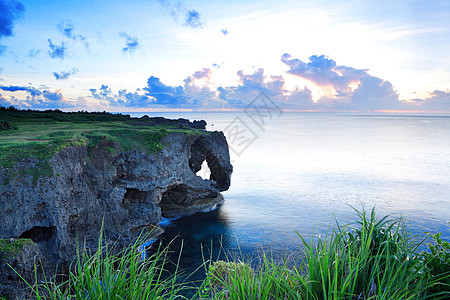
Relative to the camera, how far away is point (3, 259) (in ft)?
36.4

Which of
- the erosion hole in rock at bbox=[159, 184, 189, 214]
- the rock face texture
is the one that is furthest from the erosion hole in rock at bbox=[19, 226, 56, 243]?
the erosion hole in rock at bbox=[159, 184, 189, 214]

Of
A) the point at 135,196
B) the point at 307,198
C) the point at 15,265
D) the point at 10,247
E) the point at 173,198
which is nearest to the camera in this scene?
the point at 15,265

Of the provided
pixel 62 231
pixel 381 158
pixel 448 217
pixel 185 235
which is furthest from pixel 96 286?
pixel 381 158

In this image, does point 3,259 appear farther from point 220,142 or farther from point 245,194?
point 245,194

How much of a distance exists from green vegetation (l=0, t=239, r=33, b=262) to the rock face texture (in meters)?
3.09

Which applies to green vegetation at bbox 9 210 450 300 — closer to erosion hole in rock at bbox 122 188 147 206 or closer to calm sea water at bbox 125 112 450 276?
calm sea water at bbox 125 112 450 276

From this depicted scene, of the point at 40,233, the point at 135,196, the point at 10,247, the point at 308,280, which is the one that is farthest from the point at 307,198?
the point at 308,280

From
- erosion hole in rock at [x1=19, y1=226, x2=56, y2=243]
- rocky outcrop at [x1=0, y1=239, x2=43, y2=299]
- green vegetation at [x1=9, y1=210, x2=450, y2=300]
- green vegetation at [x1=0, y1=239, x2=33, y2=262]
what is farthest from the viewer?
erosion hole in rock at [x1=19, y1=226, x2=56, y2=243]

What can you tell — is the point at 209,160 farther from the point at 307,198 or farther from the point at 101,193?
the point at 101,193

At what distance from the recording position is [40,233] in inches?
661

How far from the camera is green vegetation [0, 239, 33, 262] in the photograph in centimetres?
1128

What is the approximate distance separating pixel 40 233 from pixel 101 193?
4.68 m

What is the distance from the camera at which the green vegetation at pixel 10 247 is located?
11281 mm

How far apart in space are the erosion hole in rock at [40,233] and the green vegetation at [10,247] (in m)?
4.46
